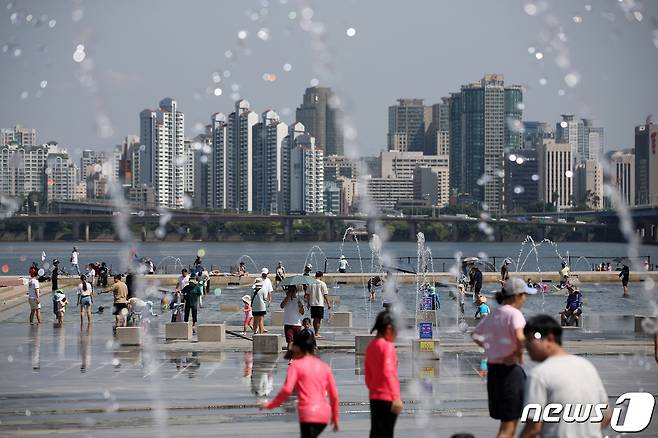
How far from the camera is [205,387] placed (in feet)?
59.8

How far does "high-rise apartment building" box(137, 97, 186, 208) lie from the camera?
106438 millimetres

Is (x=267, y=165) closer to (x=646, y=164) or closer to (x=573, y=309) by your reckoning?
(x=646, y=164)

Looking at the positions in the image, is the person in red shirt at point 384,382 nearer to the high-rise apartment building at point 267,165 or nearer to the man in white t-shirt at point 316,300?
the man in white t-shirt at point 316,300

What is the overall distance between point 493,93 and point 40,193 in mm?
77725

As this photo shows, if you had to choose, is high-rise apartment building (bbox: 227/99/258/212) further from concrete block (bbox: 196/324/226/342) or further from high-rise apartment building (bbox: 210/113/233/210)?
concrete block (bbox: 196/324/226/342)

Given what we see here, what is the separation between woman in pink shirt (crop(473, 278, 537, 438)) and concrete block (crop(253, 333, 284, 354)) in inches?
476

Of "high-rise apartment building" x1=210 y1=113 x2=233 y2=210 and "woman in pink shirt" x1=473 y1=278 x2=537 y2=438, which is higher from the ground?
"high-rise apartment building" x1=210 y1=113 x2=233 y2=210

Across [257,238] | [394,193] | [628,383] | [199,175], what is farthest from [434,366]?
[394,193]

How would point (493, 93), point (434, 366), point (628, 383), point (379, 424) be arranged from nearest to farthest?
point (379, 424), point (628, 383), point (434, 366), point (493, 93)

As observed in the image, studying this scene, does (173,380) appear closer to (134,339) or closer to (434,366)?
(434,366)

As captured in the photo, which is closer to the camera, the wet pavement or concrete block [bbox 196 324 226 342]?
the wet pavement

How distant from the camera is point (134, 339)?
82.8 ft

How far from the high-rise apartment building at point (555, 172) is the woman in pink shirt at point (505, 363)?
457 ft

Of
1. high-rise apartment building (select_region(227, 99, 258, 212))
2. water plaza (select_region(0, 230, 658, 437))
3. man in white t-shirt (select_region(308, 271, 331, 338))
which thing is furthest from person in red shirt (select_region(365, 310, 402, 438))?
high-rise apartment building (select_region(227, 99, 258, 212))
